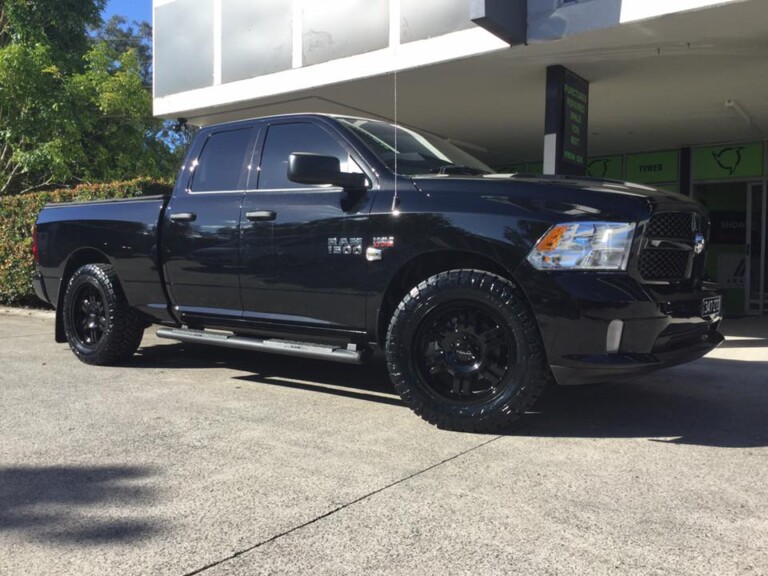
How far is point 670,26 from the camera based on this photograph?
6.62 m

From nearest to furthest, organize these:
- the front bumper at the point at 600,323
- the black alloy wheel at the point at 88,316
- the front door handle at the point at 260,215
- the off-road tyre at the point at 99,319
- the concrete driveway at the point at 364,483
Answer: the concrete driveway at the point at 364,483, the front bumper at the point at 600,323, the front door handle at the point at 260,215, the off-road tyre at the point at 99,319, the black alloy wheel at the point at 88,316

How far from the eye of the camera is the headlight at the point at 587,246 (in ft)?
11.6

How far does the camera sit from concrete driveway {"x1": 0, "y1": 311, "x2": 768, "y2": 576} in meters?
2.46

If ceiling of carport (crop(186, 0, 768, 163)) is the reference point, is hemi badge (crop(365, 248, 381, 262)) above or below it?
below

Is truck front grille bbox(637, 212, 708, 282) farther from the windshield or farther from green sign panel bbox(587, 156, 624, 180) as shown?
green sign panel bbox(587, 156, 624, 180)

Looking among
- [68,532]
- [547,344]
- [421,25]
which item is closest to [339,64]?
[421,25]

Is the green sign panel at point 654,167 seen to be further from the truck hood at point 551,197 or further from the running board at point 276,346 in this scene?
the running board at point 276,346

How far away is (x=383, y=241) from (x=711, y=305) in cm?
208

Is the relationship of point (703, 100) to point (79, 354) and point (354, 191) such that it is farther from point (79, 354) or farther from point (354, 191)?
point (79, 354)

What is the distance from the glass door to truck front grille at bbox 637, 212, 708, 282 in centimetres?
951

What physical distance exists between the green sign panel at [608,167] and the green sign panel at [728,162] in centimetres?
151

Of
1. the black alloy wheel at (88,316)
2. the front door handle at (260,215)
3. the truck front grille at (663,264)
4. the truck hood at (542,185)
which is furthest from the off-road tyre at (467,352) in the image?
the black alloy wheel at (88,316)

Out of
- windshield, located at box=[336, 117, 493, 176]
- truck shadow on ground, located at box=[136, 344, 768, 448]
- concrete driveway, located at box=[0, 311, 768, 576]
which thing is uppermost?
windshield, located at box=[336, 117, 493, 176]

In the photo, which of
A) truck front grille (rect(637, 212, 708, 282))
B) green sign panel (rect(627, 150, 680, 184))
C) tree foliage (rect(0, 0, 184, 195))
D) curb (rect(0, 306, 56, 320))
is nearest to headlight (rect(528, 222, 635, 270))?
truck front grille (rect(637, 212, 708, 282))
